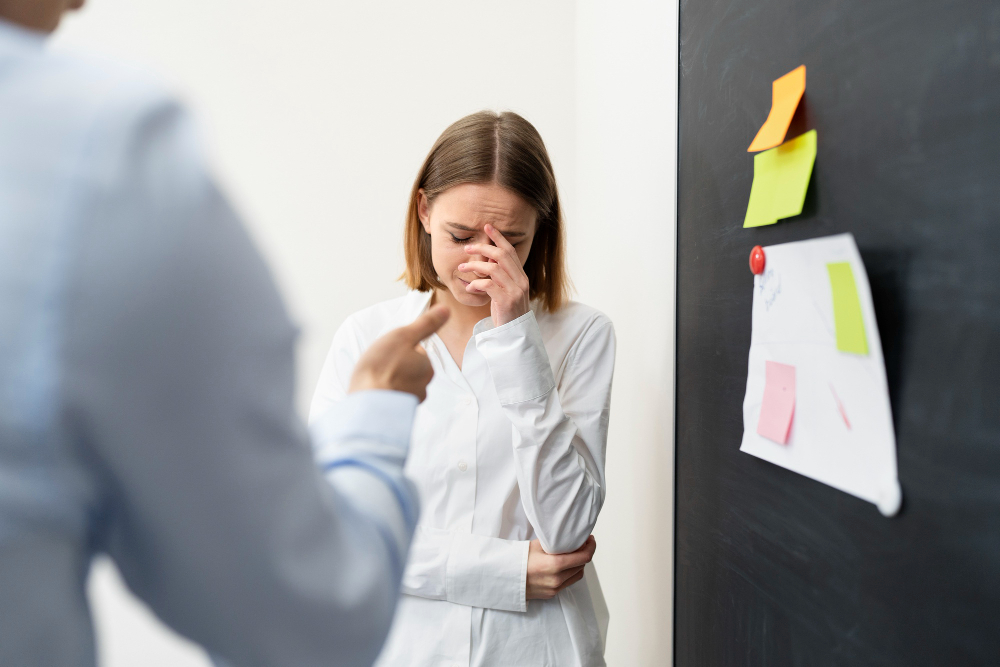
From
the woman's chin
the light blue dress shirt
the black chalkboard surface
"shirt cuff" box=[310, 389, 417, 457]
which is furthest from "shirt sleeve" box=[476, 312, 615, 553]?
the light blue dress shirt

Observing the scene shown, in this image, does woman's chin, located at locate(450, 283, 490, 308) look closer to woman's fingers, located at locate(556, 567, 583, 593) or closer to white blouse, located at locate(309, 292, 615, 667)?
white blouse, located at locate(309, 292, 615, 667)

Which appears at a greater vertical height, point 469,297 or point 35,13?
point 35,13

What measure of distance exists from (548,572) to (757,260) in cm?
63

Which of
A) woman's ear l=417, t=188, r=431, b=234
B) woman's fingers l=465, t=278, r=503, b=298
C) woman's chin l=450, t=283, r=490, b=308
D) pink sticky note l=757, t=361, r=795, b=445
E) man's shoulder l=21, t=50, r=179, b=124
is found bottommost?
pink sticky note l=757, t=361, r=795, b=445

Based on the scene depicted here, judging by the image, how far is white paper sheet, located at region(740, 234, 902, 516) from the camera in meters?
0.66

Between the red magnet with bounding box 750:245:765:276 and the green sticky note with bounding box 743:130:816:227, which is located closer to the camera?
the green sticky note with bounding box 743:130:816:227

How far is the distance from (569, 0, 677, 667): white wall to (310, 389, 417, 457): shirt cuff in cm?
93

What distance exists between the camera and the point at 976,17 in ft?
1.70

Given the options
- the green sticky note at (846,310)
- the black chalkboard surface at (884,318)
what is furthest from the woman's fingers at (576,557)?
the green sticky note at (846,310)

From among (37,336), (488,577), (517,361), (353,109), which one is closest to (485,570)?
(488,577)

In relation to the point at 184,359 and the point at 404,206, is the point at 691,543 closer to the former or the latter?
the point at 184,359

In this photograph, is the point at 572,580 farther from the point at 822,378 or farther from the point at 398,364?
the point at 398,364

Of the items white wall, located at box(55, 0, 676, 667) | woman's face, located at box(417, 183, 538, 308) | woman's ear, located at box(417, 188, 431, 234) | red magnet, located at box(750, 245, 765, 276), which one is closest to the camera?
red magnet, located at box(750, 245, 765, 276)

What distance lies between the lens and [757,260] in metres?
0.91
